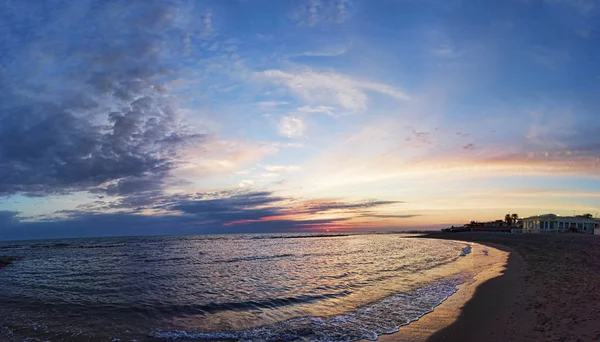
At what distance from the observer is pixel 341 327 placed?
1289 cm

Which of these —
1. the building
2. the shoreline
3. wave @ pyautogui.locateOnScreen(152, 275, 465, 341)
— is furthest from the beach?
the building

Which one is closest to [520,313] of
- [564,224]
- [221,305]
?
[221,305]

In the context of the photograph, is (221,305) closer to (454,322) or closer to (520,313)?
(454,322)

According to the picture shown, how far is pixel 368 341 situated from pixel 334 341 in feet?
3.70

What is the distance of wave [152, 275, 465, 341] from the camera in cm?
1191

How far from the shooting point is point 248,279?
25.7m

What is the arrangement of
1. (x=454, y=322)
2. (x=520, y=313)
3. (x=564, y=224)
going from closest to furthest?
(x=520, y=313)
(x=454, y=322)
(x=564, y=224)

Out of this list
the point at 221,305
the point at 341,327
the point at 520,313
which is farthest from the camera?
the point at 221,305

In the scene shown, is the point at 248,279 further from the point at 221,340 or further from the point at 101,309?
the point at 221,340

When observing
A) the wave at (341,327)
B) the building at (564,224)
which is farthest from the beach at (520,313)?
the building at (564,224)

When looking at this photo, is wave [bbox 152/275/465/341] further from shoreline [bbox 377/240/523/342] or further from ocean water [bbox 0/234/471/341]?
shoreline [bbox 377/240/523/342]

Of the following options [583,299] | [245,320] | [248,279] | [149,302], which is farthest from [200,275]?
[583,299]

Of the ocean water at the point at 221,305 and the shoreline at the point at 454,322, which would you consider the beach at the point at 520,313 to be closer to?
the shoreline at the point at 454,322

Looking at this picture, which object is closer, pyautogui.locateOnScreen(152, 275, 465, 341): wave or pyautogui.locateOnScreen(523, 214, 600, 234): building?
pyautogui.locateOnScreen(152, 275, 465, 341): wave
